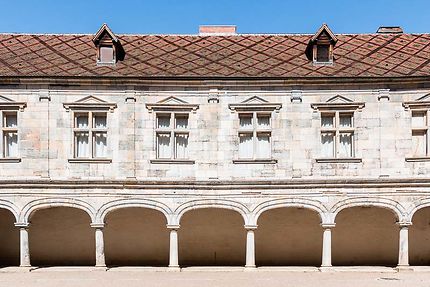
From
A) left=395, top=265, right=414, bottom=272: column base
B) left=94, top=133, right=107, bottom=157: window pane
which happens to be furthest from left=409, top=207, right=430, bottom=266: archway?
left=94, top=133, right=107, bottom=157: window pane

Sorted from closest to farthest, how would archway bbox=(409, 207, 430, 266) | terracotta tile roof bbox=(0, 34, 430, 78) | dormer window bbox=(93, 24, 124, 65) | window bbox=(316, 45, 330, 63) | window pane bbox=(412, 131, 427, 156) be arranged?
window pane bbox=(412, 131, 427, 156) < terracotta tile roof bbox=(0, 34, 430, 78) < dormer window bbox=(93, 24, 124, 65) < window bbox=(316, 45, 330, 63) < archway bbox=(409, 207, 430, 266)

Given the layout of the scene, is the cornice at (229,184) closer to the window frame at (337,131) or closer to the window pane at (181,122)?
the window frame at (337,131)

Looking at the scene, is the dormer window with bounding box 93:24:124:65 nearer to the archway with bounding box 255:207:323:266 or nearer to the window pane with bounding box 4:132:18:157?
the window pane with bounding box 4:132:18:157

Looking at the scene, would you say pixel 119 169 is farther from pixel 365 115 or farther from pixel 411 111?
Result: pixel 411 111

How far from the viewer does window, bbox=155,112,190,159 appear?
17938 mm

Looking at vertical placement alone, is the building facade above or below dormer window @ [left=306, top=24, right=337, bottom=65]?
below

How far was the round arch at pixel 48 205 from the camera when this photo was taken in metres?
17.5

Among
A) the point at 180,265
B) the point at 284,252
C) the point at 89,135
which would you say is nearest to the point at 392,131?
the point at 284,252

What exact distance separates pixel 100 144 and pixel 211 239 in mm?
5408

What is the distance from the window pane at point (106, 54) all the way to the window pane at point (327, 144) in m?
8.05

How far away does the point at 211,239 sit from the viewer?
19609 mm

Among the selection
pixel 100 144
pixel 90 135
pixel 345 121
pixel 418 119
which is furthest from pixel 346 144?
pixel 90 135

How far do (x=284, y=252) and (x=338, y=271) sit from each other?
102 inches

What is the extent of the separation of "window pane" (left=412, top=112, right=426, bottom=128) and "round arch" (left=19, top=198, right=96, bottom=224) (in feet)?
36.7
